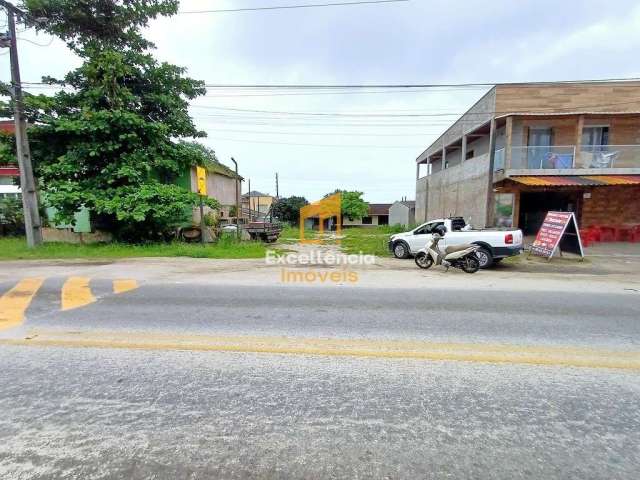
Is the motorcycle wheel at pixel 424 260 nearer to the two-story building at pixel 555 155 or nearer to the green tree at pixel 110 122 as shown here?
the two-story building at pixel 555 155

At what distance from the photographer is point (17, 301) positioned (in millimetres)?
5656

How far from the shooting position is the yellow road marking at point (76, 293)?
5535mm

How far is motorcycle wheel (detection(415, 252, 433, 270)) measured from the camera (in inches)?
380

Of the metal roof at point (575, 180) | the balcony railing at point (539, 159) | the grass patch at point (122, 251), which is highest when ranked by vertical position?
the balcony railing at point (539, 159)

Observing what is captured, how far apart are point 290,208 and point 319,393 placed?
4764 centimetres

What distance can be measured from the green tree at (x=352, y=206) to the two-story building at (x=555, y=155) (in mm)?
40781

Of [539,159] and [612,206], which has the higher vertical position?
[539,159]

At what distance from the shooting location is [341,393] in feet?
9.07

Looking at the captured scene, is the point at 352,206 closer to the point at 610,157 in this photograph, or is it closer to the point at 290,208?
the point at 290,208

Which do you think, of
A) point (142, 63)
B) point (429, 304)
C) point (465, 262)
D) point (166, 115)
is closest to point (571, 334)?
point (429, 304)

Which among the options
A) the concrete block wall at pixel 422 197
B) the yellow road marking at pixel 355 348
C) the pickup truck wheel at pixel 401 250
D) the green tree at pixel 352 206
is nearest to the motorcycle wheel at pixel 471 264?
the pickup truck wheel at pixel 401 250

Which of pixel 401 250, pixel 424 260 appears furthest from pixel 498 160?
pixel 424 260

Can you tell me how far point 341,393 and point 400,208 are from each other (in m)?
45.9
